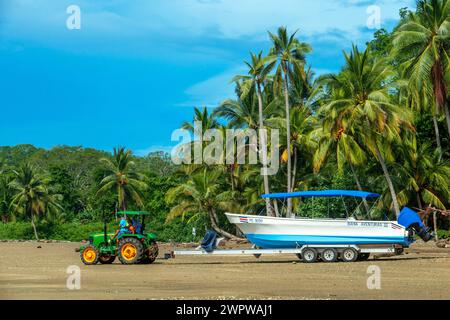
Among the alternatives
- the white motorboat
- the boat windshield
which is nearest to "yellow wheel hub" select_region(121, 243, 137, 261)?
the white motorboat

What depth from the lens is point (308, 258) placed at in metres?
25.1

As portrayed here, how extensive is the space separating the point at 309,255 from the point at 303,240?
529 millimetres

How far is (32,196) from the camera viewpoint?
239ft

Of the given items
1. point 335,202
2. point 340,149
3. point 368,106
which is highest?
point 368,106

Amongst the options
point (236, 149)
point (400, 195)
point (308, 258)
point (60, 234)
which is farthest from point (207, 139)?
point (308, 258)

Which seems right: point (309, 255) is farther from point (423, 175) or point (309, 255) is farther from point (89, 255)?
point (423, 175)

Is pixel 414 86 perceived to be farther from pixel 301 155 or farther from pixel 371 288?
pixel 371 288

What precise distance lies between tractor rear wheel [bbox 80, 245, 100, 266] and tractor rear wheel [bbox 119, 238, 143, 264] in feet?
2.84

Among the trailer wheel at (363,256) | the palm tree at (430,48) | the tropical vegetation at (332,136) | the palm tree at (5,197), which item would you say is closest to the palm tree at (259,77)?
the tropical vegetation at (332,136)

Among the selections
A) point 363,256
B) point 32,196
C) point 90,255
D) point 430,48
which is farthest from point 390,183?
point 32,196

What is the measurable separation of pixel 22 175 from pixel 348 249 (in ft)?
179

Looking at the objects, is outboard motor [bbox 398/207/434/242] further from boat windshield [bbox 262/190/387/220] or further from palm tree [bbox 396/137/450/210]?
palm tree [bbox 396/137/450/210]

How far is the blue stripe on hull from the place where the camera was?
2491cm

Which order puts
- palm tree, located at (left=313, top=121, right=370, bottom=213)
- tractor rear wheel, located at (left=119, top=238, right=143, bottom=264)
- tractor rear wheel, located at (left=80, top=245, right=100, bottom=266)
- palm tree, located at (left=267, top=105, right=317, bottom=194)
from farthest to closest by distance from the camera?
1. palm tree, located at (left=267, top=105, right=317, bottom=194)
2. palm tree, located at (left=313, top=121, right=370, bottom=213)
3. tractor rear wheel, located at (left=80, top=245, right=100, bottom=266)
4. tractor rear wheel, located at (left=119, top=238, right=143, bottom=264)
